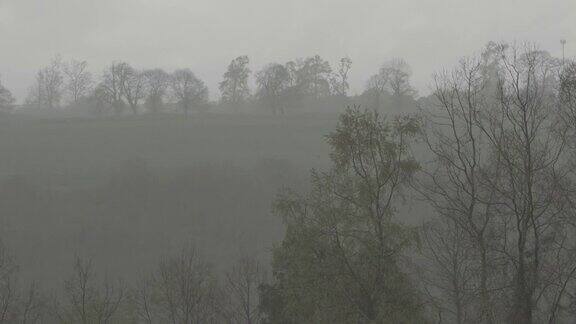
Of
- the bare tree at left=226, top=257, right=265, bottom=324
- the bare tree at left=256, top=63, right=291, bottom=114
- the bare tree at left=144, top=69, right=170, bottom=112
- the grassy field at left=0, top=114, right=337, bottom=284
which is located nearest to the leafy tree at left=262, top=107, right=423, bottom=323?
the bare tree at left=226, top=257, right=265, bottom=324

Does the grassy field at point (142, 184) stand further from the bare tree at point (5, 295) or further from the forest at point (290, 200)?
the bare tree at point (5, 295)

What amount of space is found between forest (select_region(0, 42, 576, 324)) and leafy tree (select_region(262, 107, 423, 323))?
5 cm

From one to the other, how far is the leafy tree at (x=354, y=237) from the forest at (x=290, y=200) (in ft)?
0.15

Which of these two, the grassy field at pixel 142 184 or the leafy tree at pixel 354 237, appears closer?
the leafy tree at pixel 354 237

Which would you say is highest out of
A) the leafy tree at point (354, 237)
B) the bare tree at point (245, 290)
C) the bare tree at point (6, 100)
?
the bare tree at point (6, 100)

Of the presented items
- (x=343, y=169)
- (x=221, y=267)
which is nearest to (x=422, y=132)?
(x=343, y=169)

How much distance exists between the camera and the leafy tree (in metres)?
12.8

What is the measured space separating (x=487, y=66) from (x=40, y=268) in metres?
57.0

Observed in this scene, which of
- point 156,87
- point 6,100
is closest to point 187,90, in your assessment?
point 156,87

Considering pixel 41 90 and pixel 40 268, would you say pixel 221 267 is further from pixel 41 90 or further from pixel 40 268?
pixel 41 90

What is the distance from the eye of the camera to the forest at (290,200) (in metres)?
12.8

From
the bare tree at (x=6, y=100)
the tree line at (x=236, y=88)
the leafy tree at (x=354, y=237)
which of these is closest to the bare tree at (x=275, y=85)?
the tree line at (x=236, y=88)

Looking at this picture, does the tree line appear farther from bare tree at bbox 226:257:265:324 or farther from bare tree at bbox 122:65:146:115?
bare tree at bbox 226:257:265:324

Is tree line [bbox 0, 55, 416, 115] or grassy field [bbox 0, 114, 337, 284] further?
tree line [bbox 0, 55, 416, 115]
